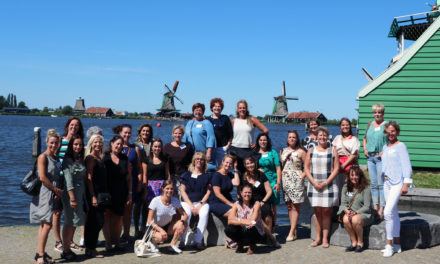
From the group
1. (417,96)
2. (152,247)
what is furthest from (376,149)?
(417,96)

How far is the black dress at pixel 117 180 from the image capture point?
238 inches

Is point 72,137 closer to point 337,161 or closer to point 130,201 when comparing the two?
point 130,201

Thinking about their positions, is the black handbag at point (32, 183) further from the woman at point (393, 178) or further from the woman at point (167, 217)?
the woman at point (393, 178)

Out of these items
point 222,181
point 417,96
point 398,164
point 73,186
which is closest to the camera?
point 73,186

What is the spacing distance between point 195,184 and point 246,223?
1.11 meters

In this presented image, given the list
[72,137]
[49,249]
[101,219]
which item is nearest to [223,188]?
[101,219]

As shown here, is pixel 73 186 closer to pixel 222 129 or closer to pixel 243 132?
pixel 222 129

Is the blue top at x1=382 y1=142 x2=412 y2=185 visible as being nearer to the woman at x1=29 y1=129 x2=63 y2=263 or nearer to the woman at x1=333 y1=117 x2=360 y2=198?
the woman at x1=333 y1=117 x2=360 y2=198

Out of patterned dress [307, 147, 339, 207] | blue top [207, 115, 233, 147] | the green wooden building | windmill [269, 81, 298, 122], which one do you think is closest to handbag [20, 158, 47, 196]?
blue top [207, 115, 233, 147]

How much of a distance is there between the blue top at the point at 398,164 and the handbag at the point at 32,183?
4.82 meters

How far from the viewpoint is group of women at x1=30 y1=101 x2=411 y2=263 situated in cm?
563

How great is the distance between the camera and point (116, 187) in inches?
240

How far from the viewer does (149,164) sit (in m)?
6.65

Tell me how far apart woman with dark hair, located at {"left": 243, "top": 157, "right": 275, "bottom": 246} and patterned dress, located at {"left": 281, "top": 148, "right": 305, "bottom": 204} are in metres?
0.41
